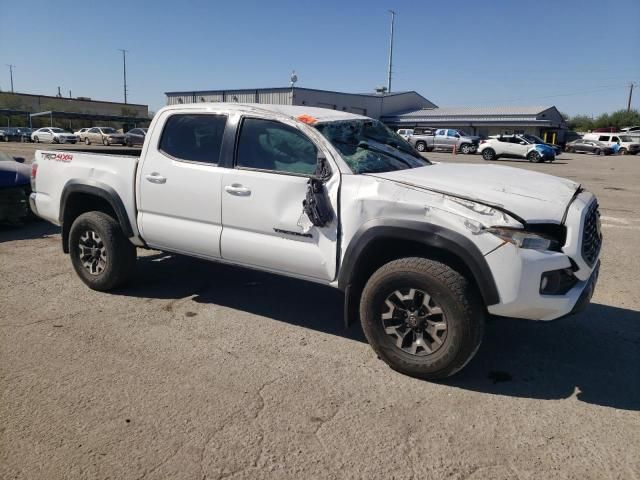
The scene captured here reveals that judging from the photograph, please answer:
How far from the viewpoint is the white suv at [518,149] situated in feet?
96.1

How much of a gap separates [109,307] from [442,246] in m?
3.19

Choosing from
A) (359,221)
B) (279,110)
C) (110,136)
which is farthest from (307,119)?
(110,136)

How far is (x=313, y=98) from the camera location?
49281 millimetres

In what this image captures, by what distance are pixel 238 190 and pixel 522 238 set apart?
217cm

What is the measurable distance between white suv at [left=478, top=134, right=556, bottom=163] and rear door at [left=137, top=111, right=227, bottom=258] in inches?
1112

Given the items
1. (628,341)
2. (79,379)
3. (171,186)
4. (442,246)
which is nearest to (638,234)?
(628,341)

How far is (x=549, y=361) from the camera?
12.8ft

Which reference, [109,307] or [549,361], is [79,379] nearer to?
[109,307]

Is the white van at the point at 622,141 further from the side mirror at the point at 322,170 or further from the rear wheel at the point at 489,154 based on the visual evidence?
the side mirror at the point at 322,170

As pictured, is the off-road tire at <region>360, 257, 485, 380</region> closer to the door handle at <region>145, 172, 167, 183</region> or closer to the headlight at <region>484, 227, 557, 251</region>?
the headlight at <region>484, 227, 557, 251</region>

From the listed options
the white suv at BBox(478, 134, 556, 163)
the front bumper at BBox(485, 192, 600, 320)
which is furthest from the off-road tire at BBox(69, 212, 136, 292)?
the white suv at BBox(478, 134, 556, 163)

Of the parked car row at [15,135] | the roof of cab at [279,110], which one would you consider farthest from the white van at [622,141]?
the parked car row at [15,135]

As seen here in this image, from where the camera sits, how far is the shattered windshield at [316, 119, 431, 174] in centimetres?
395

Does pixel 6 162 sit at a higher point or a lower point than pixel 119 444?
higher
